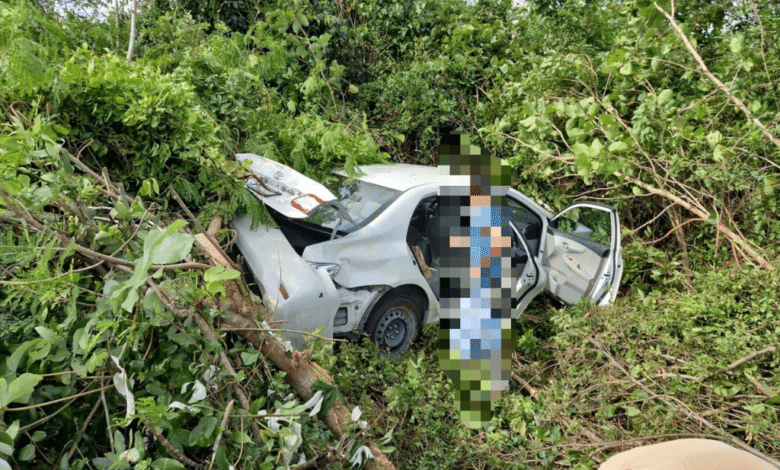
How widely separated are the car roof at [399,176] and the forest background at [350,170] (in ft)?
0.79

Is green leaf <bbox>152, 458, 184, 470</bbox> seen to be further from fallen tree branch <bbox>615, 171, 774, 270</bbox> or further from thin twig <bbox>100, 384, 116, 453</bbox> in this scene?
fallen tree branch <bbox>615, 171, 774, 270</bbox>

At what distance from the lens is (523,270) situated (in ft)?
18.7

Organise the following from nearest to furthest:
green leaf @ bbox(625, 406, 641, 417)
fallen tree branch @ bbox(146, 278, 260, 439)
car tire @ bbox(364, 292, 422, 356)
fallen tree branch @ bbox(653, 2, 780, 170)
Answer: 1. fallen tree branch @ bbox(146, 278, 260, 439)
2. green leaf @ bbox(625, 406, 641, 417)
3. car tire @ bbox(364, 292, 422, 356)
4. fallen tree branch @ bbox(653, 2, 780, 170)

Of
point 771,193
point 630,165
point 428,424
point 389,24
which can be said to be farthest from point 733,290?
point 389,24

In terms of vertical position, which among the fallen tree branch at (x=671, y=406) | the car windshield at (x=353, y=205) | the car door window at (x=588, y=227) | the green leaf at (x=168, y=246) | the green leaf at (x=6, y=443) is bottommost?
the fallen tree branch at (x=671, y=406)

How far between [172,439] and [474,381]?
115 inches

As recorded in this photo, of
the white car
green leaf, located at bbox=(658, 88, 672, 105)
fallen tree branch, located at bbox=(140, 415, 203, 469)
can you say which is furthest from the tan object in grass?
green leaf, located at bbox=(658, 88, 672, 105)

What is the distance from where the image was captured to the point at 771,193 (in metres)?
5.69

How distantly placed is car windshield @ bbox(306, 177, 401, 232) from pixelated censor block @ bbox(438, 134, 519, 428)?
0.68 meters

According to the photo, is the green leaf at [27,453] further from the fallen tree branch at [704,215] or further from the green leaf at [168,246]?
the fallen tree branch at [704,215]

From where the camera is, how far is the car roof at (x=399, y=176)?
5.30 m

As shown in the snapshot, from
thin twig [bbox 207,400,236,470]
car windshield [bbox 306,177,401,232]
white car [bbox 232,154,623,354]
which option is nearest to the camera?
thin twig [bbox 207,400,236,470]

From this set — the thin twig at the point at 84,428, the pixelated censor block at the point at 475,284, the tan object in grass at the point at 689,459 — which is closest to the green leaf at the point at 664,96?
the pixelated censor block at the point at 475,284

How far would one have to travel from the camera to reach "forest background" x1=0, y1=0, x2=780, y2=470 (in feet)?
7.17
